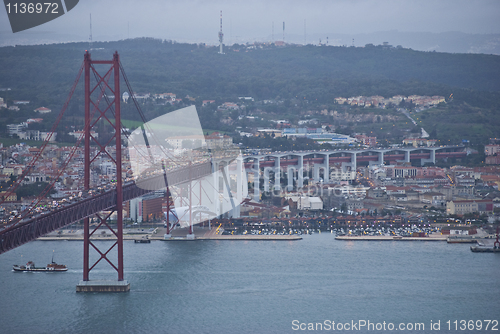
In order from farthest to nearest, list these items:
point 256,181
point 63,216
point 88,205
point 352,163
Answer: point 352,163 < point 256,181 < point 88,205 < point 63,216

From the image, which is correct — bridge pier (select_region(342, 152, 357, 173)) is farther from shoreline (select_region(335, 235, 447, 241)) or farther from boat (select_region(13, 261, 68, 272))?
boat (select_region(13, 261, 68, 272))

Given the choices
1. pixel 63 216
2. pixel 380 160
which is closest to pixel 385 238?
pixel 63 216

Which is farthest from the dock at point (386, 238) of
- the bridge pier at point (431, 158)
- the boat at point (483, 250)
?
the bridge pier at point (431, 158)

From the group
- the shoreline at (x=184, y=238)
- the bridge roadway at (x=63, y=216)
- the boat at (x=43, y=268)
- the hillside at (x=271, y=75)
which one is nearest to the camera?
the bridge roadway at (x=63, y=216)

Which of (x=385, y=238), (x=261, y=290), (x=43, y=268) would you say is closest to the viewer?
(x=261, y=290)

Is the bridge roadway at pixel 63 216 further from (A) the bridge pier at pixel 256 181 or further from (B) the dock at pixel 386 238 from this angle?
(A) the bridge pier at pixel 256 181

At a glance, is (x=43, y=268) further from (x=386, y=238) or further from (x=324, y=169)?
(x=324, y=169)
